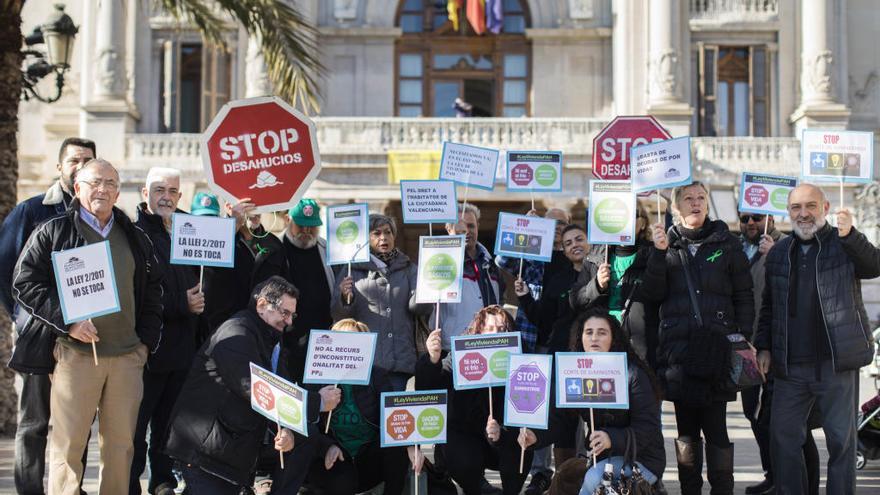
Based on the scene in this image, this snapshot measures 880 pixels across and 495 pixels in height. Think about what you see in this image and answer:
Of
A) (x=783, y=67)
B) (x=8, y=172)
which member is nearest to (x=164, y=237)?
(x=8, y=172)

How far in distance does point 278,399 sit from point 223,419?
37 centimetres

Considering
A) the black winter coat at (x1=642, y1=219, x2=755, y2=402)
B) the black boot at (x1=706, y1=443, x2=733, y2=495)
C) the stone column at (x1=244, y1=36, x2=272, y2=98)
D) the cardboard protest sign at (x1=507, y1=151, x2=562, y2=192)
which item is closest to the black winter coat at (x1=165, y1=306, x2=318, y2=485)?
the black winter coat at (x1=642, y1=219, x2=755, y2=402)

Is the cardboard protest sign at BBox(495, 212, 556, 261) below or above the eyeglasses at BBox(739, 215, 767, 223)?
below

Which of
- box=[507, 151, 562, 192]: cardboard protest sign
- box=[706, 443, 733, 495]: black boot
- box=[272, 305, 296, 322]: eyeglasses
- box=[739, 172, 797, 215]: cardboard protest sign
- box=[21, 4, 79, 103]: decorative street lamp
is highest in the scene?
box=[21, 4, 79, 103]: decorative street lamp

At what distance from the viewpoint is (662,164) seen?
25.6 ft

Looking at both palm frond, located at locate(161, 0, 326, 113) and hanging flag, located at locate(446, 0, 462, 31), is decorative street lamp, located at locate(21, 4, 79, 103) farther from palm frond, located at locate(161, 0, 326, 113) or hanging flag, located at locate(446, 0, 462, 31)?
hanging flag, located at locate(446, 0, 462, 31)

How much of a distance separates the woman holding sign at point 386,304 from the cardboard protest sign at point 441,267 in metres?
0.34

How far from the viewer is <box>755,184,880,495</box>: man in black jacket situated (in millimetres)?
6969

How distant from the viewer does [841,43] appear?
25.6 m

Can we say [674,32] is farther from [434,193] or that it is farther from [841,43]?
[434,193]

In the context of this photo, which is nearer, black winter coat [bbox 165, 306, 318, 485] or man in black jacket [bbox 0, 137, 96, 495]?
black winter coat [bbox 165, 306, 318, 485]

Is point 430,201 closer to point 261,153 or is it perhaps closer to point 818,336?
point 261,153

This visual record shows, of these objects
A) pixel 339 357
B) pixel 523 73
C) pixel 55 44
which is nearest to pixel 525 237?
pixel 339 357

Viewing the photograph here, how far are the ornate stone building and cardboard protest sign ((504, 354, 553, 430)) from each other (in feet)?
55.7
